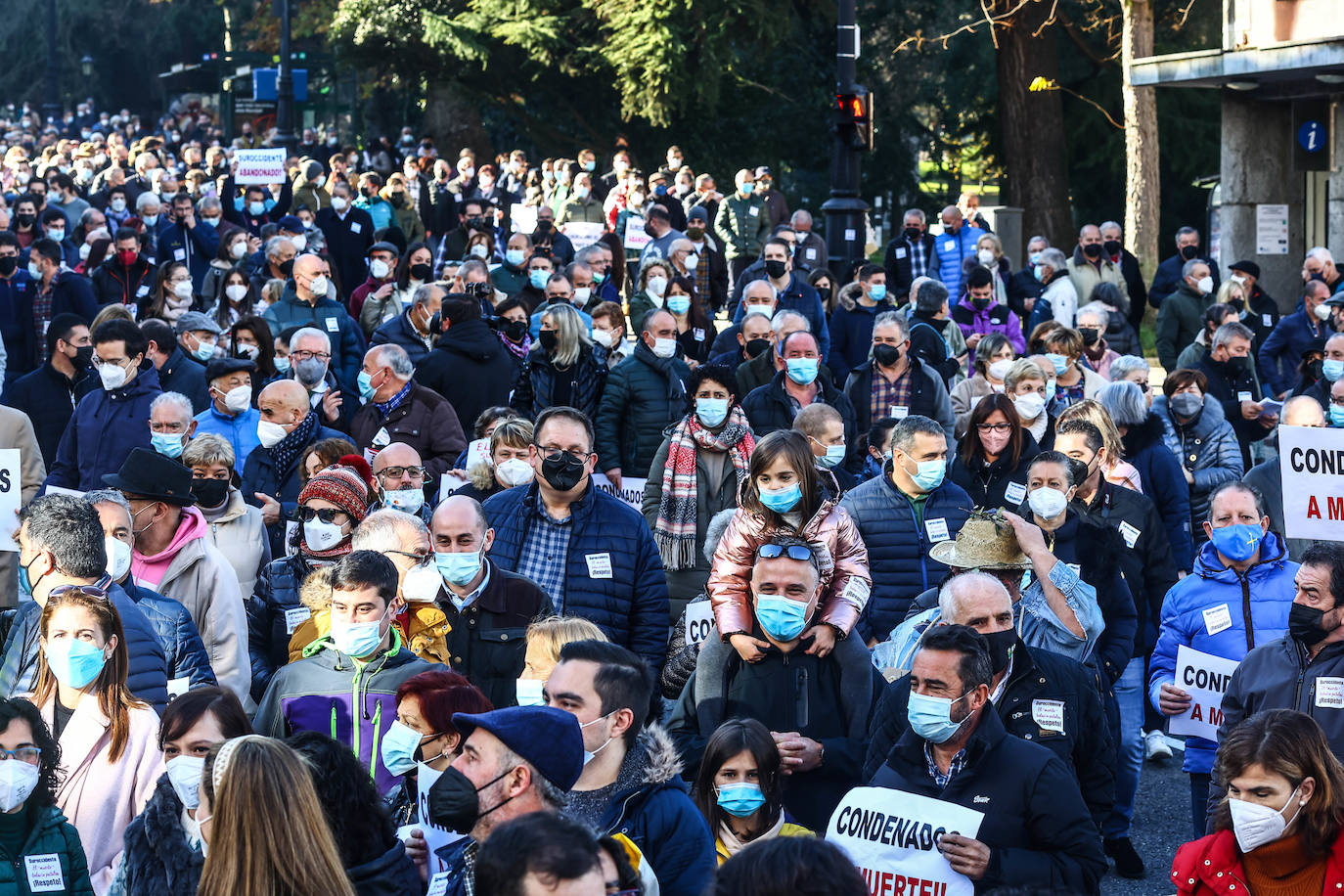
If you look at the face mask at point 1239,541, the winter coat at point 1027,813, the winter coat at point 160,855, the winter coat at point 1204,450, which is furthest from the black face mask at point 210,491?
the winter coat at point 1204,450

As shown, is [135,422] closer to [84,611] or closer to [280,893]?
[84,611]

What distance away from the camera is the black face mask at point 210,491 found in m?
8.03

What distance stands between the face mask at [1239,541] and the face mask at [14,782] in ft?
16.1

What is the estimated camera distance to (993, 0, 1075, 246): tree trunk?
96.5 feet

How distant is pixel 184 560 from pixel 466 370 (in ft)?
16.4

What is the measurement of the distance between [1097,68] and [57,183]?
1836 cm

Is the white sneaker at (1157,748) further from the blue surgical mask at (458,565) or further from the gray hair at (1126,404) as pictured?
the blue surgical mask at (458,565)

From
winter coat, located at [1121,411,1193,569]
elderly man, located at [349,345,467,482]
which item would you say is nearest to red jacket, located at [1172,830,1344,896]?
winter coat, located at [1121,411,1193,569]

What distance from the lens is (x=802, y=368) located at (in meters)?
10.9

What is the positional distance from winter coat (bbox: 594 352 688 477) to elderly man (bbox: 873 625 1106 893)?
5.64 meters

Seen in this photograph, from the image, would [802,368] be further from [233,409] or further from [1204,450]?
[233,409]

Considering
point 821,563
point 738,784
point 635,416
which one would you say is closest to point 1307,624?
point 821,563

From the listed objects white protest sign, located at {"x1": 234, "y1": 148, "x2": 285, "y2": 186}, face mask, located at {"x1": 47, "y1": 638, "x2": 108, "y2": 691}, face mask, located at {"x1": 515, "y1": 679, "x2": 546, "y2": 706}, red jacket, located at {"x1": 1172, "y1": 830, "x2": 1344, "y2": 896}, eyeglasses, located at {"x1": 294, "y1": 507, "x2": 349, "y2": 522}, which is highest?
white protest sign, located at {"x1": 234, "y1": 148, "x2": 285, "y2": 186}

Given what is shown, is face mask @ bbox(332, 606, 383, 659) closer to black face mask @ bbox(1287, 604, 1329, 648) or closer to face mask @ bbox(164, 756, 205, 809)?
face mask @ bbox(164, 756, 205, 809)
